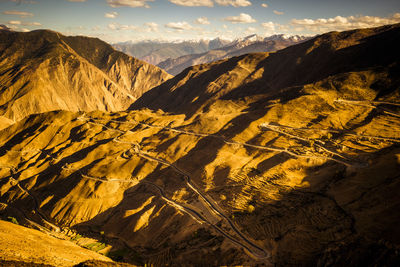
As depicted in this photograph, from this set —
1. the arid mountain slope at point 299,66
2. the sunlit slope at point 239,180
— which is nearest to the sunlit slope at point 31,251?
the sunlit slope at point 239,180

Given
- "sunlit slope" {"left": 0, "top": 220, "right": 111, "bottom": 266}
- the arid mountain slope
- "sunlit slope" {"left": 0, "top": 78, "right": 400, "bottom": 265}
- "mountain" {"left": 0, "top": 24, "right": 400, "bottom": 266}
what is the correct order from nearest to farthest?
"sunlit slope" {"left": 0, "top": 220, "right": 111, "bottom": 266}
"sunlit slope" {"left": 0, "top": 78, "right": 400, "bottom": 265}
"mountain" {"left": 0, "top": 24, "right": 400, "bottom": 266}
the arid mountain slope

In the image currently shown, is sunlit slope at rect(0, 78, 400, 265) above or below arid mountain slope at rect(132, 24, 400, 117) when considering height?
below

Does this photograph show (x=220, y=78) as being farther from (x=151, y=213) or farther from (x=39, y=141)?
(x=151, y=213)

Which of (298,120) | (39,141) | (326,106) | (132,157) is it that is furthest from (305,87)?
(39,141)

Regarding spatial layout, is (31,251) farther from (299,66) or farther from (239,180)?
(299,66)

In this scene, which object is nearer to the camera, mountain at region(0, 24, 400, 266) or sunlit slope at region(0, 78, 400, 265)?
sunlit slope at region(0, 78, 400, 265)

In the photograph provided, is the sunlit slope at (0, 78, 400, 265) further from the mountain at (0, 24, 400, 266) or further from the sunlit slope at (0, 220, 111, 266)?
the sunlit slope at (0, 220, 111, 266)

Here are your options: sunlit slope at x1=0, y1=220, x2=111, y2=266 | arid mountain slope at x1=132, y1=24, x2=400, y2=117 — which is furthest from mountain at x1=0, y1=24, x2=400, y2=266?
sunlit slope at x1=0, y1=220, x2=111, y2=266

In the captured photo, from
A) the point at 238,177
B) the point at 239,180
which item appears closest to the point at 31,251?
the point at 239,180
